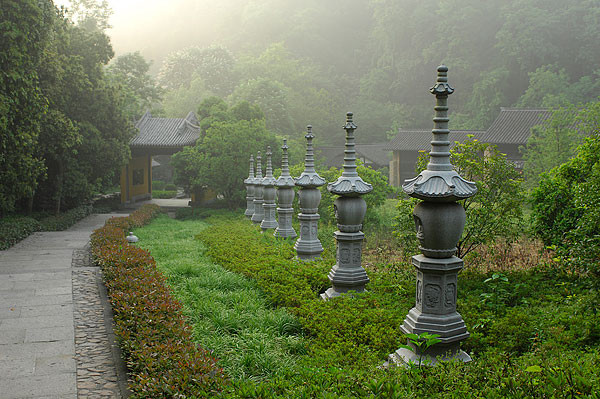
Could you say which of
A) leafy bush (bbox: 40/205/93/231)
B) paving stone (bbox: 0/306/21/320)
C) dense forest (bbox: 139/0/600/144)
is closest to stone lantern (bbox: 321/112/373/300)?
paving stone (bbox: 0/306/21/320)

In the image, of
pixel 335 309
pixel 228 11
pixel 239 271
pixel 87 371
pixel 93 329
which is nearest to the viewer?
pixel 87 371

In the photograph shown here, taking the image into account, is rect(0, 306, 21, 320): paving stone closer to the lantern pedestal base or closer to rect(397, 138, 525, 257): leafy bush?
the lantern pedestal base

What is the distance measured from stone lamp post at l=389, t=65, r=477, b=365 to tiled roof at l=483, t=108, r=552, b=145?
29076 millimetres

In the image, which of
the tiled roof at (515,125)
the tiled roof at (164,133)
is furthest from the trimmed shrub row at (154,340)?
the tiled roof at (515,125)

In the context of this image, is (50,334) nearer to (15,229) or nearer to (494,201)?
(494,201)

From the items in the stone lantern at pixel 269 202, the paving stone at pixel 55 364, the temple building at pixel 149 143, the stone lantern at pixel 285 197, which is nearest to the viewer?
the paving stone at pixel 55 364

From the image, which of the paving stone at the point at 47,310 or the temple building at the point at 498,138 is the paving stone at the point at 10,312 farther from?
the temple building at the point at 498,138

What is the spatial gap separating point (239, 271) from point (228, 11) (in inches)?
2815

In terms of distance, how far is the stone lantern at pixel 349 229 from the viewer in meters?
6.54

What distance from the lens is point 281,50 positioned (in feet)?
168

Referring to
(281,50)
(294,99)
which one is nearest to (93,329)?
(294,99)

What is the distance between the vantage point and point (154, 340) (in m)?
4.88

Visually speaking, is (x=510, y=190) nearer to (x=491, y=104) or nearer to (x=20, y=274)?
(x=20, y=274)

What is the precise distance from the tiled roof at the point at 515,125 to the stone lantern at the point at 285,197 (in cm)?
2392
